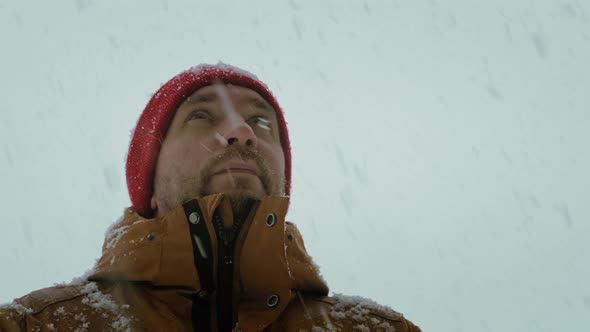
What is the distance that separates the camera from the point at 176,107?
296 cm

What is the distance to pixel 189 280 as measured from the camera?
1.69m

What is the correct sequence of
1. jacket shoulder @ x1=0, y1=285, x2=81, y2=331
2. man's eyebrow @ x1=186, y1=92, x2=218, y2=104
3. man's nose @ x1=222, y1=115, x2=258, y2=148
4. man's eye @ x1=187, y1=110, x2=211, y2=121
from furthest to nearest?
man's eyebrow @ x1=186, y1=92, x2=218, y2=104 → man's eye @ x1=187, y1=110, x2=211, y2=121 → man's nose @ x1=222, y1=115, x2=258, y2=148 → jacket shoulder @ x1=0, y1=285, x2=81, y2=331

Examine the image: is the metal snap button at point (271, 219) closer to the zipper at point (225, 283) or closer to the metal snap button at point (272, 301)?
the zipper at point (225, 283)

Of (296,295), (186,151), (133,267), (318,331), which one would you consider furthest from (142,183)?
(318,331)

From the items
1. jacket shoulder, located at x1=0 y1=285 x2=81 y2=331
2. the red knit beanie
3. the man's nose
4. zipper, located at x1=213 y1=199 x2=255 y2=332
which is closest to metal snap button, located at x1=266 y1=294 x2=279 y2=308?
zipper, located at x1=213 y1=199 x2=255 y2=332

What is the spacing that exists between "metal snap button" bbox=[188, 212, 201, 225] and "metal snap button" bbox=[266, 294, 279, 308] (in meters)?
0.45

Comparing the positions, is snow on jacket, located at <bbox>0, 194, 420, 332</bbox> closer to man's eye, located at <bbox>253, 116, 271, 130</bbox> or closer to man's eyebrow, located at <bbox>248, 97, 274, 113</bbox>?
man's eye, located at <bbox>253, 116, 271, 130</bbox>

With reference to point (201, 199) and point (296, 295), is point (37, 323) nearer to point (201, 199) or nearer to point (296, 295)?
point (201, 199)

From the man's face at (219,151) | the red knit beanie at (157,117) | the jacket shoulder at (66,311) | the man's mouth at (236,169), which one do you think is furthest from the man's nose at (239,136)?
the jacket shoulder at (66,311)

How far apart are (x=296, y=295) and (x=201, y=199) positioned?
0.73 meters

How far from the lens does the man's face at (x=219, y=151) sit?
2344 millimetres

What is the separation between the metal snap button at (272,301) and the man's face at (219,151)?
24.0 inches

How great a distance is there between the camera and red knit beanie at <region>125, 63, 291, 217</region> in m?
2.85

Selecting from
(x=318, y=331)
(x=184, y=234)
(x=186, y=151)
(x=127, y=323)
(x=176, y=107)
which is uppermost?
(x=176, y=107)
